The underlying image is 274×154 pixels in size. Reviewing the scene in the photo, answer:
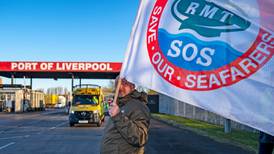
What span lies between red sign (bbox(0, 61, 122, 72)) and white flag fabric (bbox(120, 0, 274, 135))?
56644 mm

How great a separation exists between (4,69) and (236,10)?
60794mm

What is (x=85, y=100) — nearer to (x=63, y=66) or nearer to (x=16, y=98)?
(x=63, y=66)

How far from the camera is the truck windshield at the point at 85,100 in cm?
3266

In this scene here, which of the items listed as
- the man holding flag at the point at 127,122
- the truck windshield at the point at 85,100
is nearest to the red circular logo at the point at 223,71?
the man holding flag at the point at 127,122

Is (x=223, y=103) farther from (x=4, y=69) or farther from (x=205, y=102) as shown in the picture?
(x=4, y=69)

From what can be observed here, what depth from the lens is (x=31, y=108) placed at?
70.0 meters

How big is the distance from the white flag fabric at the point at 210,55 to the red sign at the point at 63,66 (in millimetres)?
56644

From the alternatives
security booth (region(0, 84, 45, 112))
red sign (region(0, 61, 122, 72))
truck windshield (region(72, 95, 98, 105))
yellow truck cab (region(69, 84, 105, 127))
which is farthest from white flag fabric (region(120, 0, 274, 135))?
security booth (region(0, 84, 45, 112))

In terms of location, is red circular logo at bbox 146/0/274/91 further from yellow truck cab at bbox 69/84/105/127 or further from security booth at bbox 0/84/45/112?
security booth at bbox 0/84/45/112

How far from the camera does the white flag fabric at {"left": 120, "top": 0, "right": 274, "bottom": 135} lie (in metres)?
4.46

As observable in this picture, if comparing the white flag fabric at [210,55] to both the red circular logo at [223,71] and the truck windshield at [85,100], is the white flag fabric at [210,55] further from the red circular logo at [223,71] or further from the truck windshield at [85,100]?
the truck windshield at [85,100]

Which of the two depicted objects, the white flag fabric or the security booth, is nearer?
the white flag fabric

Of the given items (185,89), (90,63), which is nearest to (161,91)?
(185,89)

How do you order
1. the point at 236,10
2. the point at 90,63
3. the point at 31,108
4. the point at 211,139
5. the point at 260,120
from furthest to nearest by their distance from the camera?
the point at 31,108 < the point at 90,63 < the point at 211,139 < the point at 236,10 < the point at 260,120
